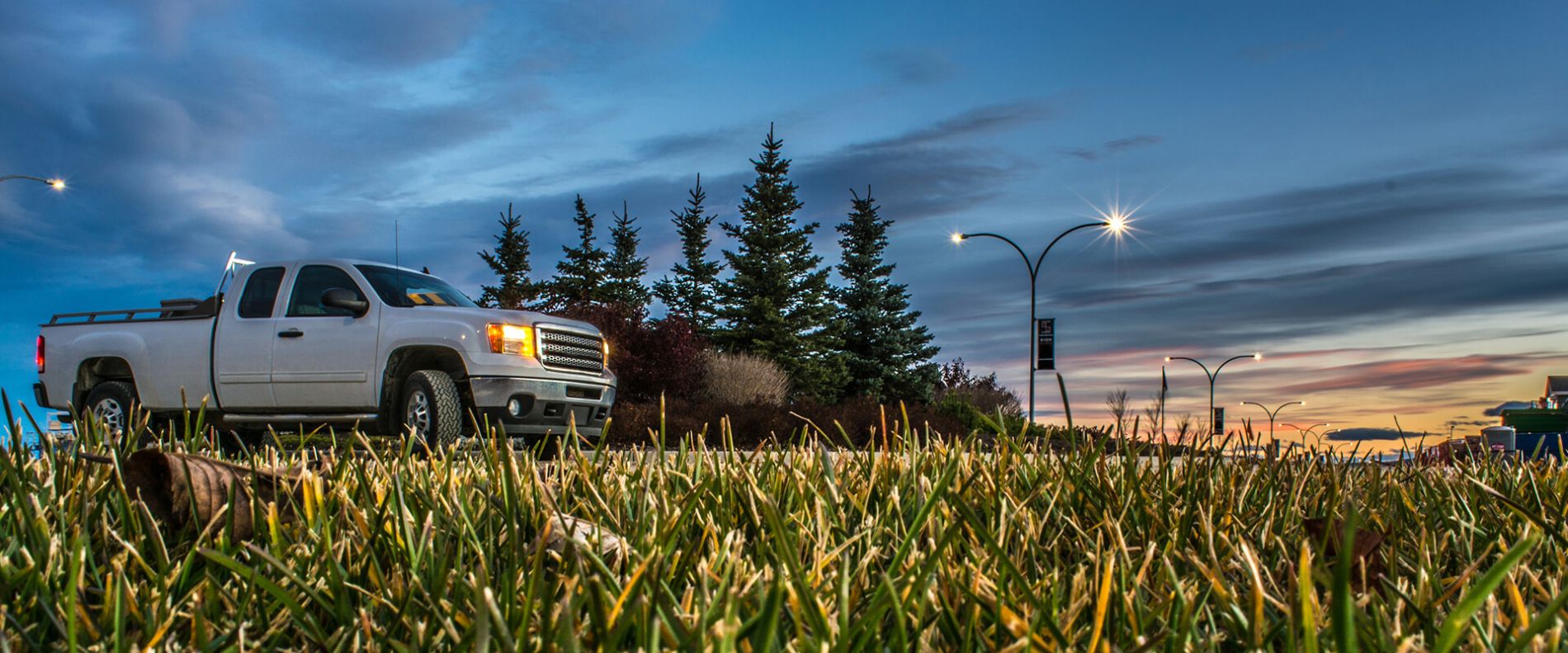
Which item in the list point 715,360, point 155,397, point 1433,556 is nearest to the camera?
point 1433,556

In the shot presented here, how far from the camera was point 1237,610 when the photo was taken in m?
1.42

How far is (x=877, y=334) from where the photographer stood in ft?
132

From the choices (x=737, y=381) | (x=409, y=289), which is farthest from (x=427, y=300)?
(x=737, y=381)

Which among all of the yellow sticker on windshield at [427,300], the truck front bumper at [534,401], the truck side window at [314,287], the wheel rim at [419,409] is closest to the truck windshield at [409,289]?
the yellow sticker on windshield at [427,300]

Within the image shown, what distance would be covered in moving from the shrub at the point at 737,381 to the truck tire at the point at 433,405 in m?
18.0

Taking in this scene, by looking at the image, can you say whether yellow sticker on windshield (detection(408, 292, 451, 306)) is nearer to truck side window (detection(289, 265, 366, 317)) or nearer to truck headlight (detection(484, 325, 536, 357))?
truck side window (detection(289, 265, 366, 317))

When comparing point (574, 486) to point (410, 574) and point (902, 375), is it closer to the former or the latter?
point (410, 574)

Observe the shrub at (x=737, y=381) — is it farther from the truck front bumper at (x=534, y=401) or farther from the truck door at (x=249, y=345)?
the truck door at (x=249, y=345)

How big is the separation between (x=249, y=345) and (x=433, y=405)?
3.30 metres

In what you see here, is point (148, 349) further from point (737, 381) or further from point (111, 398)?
point (737, 381)

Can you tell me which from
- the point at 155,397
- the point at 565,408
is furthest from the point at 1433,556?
the point at 155,397

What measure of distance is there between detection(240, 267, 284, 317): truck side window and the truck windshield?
124cm

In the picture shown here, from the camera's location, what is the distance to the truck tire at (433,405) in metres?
11.7

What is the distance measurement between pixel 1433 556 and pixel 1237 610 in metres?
1.00
